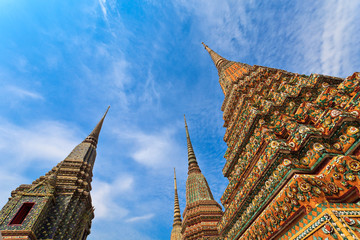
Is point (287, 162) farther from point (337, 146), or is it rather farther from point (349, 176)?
point (349, 176)

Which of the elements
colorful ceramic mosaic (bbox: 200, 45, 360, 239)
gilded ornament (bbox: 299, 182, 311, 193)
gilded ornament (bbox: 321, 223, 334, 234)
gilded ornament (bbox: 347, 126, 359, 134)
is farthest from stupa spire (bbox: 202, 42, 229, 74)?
gilded ornament (bbox: 321, 223, 334, 234)

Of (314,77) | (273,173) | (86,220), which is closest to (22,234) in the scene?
(86,220)

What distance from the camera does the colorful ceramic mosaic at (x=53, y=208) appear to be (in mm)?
11633

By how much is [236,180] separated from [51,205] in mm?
13860

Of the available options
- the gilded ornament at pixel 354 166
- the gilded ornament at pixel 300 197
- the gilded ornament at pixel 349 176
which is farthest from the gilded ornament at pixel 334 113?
the gilded ornament at pixel 300 197

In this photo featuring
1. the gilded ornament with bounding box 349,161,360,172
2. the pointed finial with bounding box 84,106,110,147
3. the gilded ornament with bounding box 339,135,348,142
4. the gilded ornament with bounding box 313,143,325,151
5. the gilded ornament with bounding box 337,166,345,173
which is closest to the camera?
the gilded ornament with bounding box 349,161,360,172

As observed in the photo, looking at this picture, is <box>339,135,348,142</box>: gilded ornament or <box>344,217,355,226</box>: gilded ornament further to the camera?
<box>339,135,348,142</box>: gilded ornament

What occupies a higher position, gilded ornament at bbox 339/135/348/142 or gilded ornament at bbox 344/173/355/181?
gilded ornament at bbox 339/135/348/142

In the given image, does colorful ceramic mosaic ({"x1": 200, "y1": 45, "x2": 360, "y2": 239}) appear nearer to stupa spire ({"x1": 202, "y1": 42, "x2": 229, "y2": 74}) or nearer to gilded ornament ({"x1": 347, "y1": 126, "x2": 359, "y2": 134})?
gilded ornament ({"x1": 347, "y1": 126, "x2": 359, "y2": 134})

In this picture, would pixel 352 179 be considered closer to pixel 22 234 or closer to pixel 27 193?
pixel 22 234

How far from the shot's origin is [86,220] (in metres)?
16.5

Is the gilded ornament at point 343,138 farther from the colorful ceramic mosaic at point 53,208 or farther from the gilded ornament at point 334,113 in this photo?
the colorful ceramic mosaic at point 53,208

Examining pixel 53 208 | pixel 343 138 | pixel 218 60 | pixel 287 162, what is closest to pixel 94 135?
pixel 53 208

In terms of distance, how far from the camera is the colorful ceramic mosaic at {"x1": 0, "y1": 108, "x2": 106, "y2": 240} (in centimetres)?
1163
